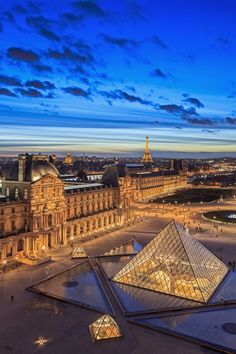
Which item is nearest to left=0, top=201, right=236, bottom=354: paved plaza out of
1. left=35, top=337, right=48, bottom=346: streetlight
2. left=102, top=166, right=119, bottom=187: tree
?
left=35, top=337, right=48, bottom=346: streetlight

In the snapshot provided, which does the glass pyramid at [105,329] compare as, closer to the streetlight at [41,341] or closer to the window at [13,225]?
the streetlight at [41,341]

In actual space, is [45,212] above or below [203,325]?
above

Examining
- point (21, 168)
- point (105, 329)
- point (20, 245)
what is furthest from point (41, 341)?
point (21, 168)

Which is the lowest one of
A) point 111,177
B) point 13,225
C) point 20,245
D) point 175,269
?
point 20,245

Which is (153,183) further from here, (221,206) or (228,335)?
(228,335)

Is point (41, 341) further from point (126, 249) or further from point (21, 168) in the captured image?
point (21, 168)

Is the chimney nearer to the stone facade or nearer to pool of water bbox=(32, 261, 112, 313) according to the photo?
the stone facade
